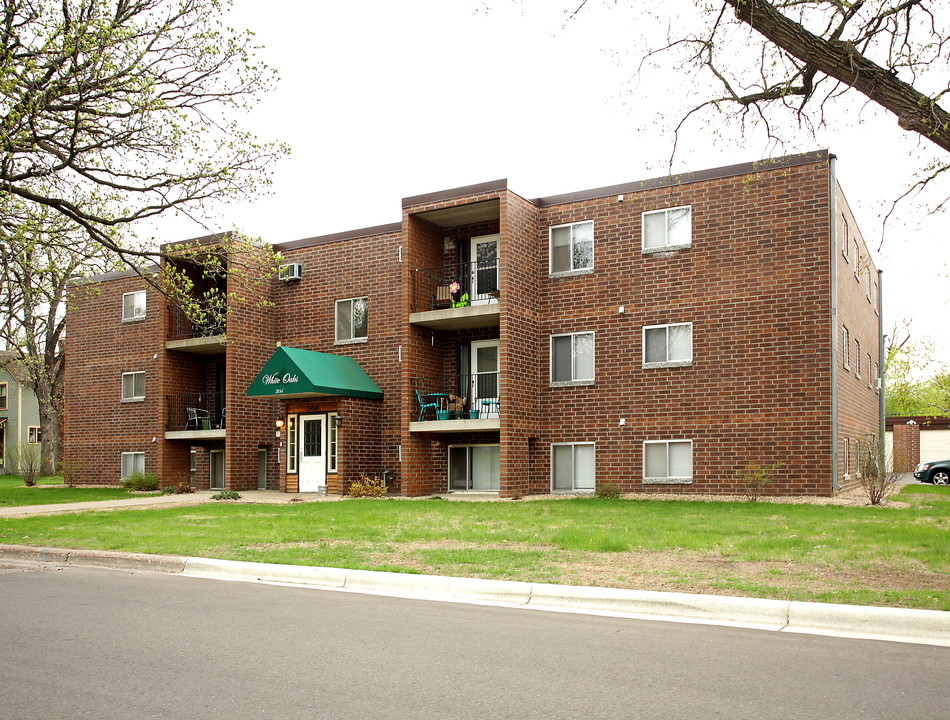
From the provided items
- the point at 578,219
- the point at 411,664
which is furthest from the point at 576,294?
the point at 411,664

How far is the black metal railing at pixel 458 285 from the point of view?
22.3 metres

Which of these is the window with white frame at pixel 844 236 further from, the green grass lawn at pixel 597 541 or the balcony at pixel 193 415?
the balcony at pixel 193 415

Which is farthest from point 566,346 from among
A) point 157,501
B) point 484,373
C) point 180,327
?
point 180,327

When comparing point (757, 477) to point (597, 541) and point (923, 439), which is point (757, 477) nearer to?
point (597, 541)

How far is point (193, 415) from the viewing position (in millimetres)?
27188

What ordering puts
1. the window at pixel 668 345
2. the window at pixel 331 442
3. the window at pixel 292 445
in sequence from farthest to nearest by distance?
1. the window at pixel 292 445
2. the window at pixel 331 442
3. the window at pixel 668 345

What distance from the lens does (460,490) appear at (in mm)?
22484

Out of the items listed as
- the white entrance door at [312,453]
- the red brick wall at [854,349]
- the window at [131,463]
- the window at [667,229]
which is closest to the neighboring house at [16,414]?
the window at [131,463]

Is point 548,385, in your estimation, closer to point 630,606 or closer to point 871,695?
point 630,606

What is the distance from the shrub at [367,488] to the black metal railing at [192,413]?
6.68m

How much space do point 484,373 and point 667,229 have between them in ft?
19.6

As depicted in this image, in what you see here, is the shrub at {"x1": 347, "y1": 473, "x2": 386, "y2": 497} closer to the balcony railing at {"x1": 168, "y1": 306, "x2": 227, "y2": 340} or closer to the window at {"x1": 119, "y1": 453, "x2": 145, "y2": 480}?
the balcony railing at {"x1": 168, "y1": 306, "x2": 227, "y2": 340}

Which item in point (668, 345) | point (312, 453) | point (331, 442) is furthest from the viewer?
point (312, 453)

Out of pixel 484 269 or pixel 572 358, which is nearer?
pixel 572 358
